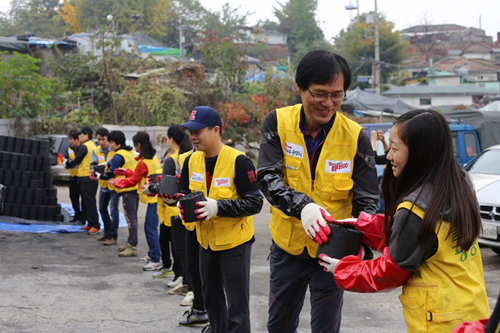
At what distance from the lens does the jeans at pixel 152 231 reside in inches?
309

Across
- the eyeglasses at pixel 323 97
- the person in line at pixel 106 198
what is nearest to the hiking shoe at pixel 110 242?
the person in line at pixel 106 198

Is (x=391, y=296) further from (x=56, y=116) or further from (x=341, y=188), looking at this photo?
(x=56, y=116)

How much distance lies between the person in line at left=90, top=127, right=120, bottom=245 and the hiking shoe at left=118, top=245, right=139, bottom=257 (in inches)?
32.1

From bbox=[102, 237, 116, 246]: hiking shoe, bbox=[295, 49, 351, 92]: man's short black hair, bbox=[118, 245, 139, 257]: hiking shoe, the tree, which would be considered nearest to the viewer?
bbox=[295, 49, 351, 92]: man's short black hair

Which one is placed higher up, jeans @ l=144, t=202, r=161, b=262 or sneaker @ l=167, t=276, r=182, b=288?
jeans @ l=144, t=202, r=161, b=262

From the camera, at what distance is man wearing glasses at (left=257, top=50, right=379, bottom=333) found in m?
3.17

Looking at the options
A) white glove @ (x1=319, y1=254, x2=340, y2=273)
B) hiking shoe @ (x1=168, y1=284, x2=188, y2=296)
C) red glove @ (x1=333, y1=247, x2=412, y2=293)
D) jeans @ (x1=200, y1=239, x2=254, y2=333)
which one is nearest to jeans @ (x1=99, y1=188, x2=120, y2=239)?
hiking shoe @ (x1=168, y1=284, x2=188, y2=296)

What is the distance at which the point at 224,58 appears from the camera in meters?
28.0

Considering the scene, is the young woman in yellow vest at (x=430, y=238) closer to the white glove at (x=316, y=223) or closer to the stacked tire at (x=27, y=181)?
the white glove at (x=316, y=223)

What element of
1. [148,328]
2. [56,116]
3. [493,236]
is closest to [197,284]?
[148,328]

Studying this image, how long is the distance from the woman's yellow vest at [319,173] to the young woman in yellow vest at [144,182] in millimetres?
4783

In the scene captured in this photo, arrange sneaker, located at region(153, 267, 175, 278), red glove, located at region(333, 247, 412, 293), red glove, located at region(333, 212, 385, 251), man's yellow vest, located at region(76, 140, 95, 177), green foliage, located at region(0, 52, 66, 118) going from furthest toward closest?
1. green foliage, located at region(0, 52, 66, 118)
2. man's yellow vest, located at region(76, 140, 95, 177)
3. sneaker, located at region(153, 267, 175, 278)
4. red glove, located at region(333, 212, 385, 251)
5. red glove, located at region(333, 247, 412, 293)

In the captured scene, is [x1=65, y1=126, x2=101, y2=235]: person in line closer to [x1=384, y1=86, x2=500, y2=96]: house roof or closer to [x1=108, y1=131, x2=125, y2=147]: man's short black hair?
[x1=108, y1=131, x2=125, y2=147]: man's short black hair

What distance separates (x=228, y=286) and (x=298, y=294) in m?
0.97
